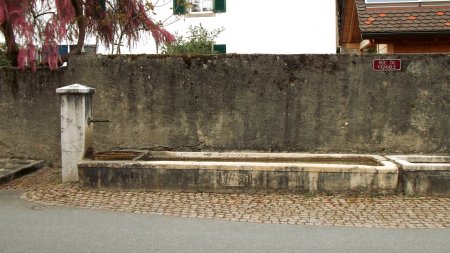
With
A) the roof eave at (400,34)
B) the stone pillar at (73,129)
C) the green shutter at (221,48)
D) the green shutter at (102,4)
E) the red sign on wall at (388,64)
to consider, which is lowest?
the stone pillar at (73,129)

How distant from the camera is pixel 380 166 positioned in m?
8.05

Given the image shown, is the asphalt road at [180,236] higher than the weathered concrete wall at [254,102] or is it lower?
lower

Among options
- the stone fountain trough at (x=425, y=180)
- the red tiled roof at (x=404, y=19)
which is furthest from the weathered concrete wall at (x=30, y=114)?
the red tiled roof at (x=404, y=19)

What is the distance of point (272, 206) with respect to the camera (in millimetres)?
7219

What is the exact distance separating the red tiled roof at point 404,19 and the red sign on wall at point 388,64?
2.67 meters

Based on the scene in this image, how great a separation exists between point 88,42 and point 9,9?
101 inches

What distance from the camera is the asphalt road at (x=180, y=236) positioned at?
17.4 ft

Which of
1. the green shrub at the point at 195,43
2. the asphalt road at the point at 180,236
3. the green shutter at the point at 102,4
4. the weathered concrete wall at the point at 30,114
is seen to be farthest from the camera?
the green shrub at the point at 195,43

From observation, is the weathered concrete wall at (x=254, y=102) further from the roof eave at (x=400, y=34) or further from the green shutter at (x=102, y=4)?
the roof eave at (x=400, y=34)

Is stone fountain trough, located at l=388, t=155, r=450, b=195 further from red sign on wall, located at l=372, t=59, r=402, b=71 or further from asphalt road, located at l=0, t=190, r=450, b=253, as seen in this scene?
red sign on wall, located at l=372, t=59, r=402, b=71

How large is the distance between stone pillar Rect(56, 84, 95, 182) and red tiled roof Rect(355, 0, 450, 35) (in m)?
7.18

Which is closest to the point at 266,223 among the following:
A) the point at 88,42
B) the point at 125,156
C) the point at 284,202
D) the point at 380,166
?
the point at 284,202

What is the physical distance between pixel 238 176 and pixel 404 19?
Answer: 723 cm

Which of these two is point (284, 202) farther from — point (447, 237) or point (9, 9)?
point (9, 9)
